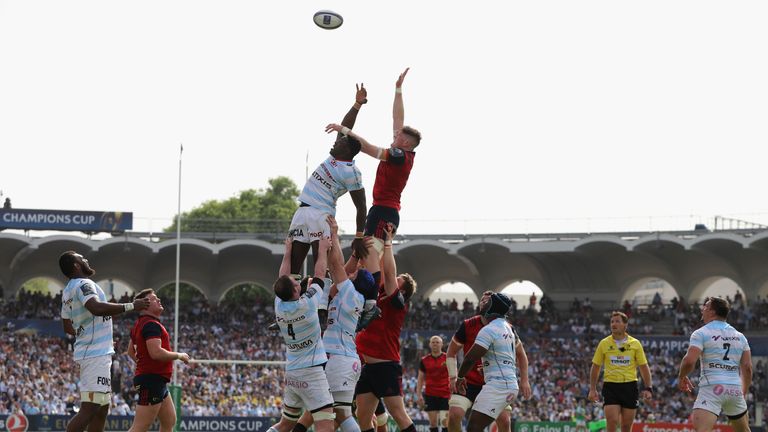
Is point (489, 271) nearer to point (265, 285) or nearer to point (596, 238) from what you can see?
point (596, 238)

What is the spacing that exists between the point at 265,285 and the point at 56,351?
1349 centimetres

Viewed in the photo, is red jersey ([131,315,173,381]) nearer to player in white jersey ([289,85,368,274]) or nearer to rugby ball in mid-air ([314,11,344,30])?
player in white jersey ([289,85,368,274])

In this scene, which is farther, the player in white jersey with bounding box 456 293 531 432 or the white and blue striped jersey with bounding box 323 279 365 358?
the player in white jersey with bounding box 456 293 531 432

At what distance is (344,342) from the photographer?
10.2 m

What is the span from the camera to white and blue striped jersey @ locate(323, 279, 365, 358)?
10.2 metres

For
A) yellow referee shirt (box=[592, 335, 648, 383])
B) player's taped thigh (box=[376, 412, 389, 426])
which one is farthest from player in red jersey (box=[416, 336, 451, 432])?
player's taped thigh (box=[376, 412, 389, 426])

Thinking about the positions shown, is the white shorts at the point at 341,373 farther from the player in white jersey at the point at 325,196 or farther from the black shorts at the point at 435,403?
the black shorts at the point at 435,403

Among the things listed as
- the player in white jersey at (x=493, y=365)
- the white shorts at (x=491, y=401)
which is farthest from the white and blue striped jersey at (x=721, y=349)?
the white shorts at (x=491, y=401)

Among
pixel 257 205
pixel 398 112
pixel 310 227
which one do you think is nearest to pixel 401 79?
pixel 398 112

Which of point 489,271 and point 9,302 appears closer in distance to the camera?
point 9,302

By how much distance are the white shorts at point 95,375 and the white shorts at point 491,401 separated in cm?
429

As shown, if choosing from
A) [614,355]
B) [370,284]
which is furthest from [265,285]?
[370,284]

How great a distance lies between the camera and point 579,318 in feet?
153

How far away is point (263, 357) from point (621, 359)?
29.2 metres
